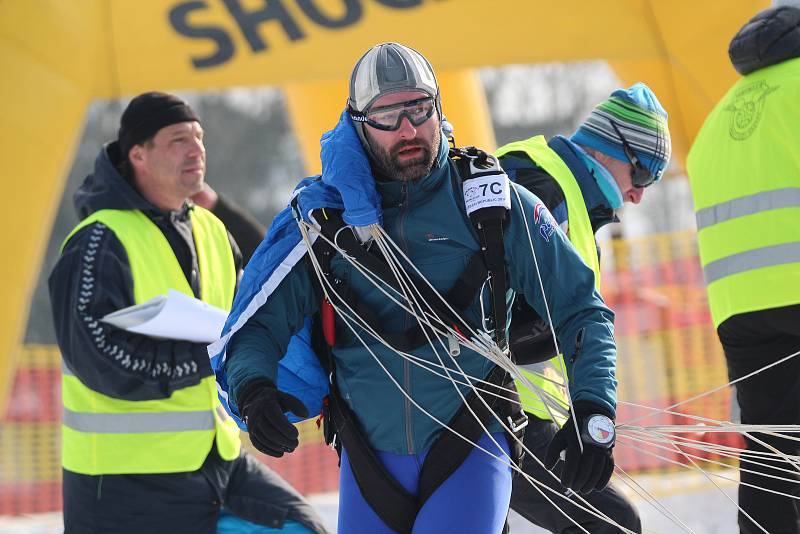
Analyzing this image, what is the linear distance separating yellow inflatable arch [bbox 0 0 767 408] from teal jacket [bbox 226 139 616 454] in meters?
2.74

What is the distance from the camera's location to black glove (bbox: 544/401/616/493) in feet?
8.02

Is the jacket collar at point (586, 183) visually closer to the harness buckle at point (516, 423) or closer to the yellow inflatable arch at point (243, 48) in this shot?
the harness buckle at point (516, 423)

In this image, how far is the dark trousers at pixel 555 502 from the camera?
11.4ft

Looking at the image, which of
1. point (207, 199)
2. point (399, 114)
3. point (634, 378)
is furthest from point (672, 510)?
point (634, 378)

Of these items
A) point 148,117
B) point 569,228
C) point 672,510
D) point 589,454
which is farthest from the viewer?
point 672,510

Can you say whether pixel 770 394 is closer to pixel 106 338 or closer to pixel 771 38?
pixel 771 38

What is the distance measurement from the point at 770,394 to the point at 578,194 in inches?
38.1

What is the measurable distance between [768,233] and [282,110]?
2291cm

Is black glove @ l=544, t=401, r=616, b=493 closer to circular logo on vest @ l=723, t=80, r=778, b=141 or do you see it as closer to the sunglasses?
the sunglasses

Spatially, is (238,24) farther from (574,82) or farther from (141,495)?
(574,82)

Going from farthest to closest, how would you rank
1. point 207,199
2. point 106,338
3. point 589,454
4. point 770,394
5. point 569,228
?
1. point 207,199
2. point 770,394
3. point 106,338
4. point 569,228
5. point 589,454

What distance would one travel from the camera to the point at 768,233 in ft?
12.3

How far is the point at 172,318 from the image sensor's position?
351 centimetres

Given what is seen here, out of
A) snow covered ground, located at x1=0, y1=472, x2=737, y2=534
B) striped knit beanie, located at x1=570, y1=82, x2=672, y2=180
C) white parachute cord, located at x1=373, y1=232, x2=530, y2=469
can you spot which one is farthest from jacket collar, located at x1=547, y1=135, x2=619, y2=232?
snow covered ground, located at x1=0, y1=472, x2=737, y2=534
